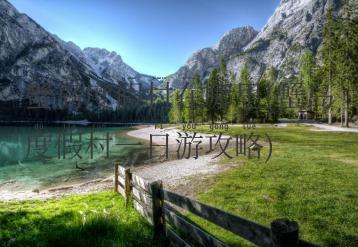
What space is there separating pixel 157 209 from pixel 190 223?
135cm

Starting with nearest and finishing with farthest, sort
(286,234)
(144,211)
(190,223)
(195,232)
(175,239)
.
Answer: (286,234), (195,232), (175,239), (190,223), (144,211)

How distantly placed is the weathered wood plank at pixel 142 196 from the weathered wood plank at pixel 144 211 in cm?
20

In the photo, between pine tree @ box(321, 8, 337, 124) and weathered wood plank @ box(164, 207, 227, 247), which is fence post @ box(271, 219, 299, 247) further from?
pine tree @ box(321, 8, 337, 124)

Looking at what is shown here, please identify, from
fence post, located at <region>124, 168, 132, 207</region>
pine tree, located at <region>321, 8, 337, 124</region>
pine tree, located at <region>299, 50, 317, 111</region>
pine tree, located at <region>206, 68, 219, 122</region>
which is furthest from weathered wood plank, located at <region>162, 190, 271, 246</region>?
pine tree, located at <region>299, 50, 317, 111</region>

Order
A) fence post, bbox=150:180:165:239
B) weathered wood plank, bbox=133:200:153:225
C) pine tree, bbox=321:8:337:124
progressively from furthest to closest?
pine tree, bbox=321:8:337:124 → weathered wood plank, bbox=133:200:153:225 → fence post, bbox=150:180:165:239

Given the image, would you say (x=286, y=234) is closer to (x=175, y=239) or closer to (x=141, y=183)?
(x=175, y=239)

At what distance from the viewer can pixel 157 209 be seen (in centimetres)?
846

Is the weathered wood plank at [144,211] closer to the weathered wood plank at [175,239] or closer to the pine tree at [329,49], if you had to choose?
the weathered wood plank at [175,239]

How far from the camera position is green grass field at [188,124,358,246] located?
30.2 feet

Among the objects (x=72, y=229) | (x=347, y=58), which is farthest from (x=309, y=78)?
(x=72, y=229)

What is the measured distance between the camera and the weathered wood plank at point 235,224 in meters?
4.61

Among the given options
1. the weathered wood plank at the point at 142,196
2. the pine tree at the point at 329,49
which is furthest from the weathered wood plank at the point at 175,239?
the pine tree at the point at 329,49

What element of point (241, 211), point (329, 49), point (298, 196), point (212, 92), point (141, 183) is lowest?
point (241, 211)

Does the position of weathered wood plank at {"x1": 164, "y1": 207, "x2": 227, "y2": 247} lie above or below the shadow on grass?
above
